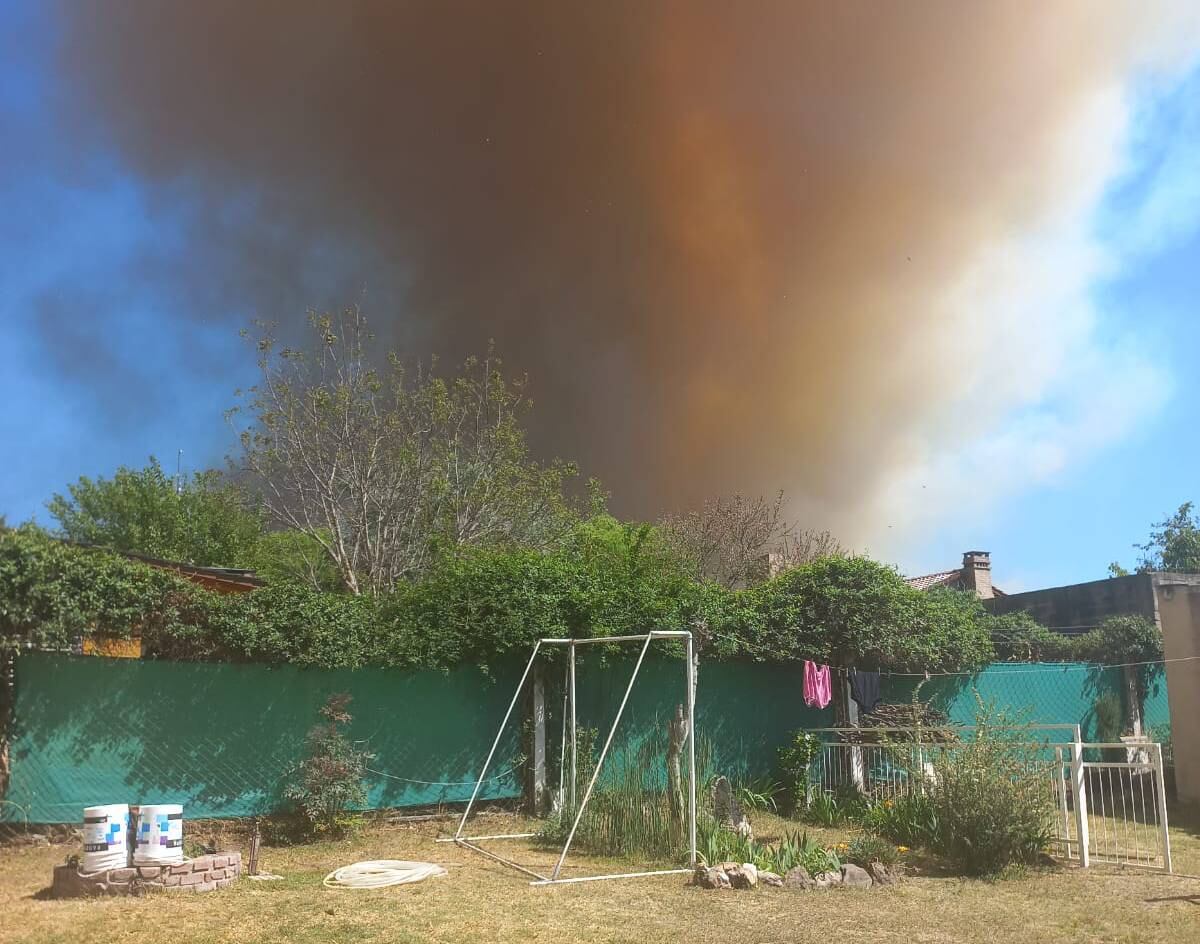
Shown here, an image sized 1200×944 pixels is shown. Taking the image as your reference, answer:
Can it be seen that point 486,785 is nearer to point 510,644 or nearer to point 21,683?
point 510,644

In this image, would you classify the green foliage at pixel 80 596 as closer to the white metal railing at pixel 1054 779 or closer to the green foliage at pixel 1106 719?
the white metal railing at pixel 1054 779

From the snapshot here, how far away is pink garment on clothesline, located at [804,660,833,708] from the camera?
526 inches

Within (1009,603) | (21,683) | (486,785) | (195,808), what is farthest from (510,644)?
(1009,603)

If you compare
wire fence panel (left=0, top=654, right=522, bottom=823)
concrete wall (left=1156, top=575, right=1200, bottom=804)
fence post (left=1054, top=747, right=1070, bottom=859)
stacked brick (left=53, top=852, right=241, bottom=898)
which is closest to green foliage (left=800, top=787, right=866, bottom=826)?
fence post (left=1054, top=747, right=1070, bottom=859)

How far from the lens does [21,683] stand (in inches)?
365

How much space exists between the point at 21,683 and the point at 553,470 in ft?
43.0

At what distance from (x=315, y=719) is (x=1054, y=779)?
27.4ft

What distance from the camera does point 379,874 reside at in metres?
8.74

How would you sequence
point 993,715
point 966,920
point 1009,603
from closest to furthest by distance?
point 966,920 < point 993,715 < point 1009,603

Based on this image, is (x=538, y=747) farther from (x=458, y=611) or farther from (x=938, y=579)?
(x=938, y=579)

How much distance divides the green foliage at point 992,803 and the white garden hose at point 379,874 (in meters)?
5.17

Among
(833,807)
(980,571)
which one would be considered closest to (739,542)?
(980,571)

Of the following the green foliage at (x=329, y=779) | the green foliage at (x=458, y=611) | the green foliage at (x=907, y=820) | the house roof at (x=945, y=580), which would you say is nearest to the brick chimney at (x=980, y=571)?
the house roof at (x=945, y=580)

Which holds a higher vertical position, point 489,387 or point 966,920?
point 489,387
